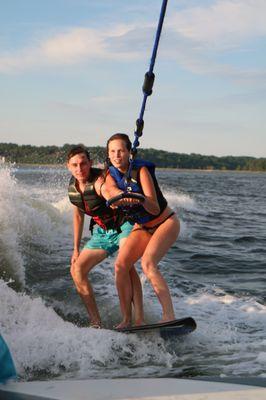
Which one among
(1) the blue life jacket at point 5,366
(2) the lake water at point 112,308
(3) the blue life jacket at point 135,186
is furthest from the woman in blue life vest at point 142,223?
(1) the blue life jacket at point 5,366

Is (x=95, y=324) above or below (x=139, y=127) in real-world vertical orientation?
below

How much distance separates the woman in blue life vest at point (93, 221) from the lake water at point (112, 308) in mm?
371

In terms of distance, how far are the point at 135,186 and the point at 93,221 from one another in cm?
94

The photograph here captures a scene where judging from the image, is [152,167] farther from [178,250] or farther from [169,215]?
[178,250]

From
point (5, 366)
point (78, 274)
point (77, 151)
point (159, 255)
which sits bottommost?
point (5, 366)

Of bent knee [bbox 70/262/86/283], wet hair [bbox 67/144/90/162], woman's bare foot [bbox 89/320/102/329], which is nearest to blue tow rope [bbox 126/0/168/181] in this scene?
wet hair [bbox 67/144/90/162]

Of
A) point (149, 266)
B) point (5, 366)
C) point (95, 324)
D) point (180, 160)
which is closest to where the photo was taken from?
point (5, 366)

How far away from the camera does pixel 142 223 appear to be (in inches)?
211

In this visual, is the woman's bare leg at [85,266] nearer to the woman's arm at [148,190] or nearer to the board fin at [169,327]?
the board fin at [169,327]

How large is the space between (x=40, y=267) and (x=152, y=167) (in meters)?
4.27

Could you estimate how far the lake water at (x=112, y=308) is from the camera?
16.3 ft

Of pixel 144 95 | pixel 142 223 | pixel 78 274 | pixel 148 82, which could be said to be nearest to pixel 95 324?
pixel 78 274

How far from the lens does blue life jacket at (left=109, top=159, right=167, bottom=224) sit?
505cm

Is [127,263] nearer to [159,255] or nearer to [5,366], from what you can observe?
[159,255]
